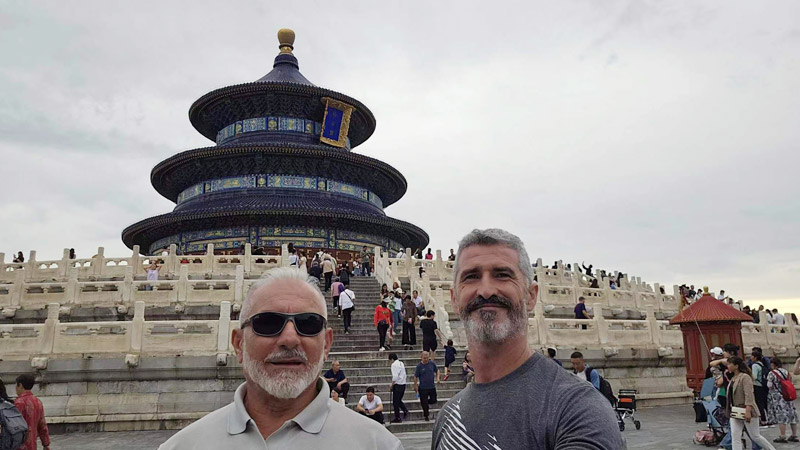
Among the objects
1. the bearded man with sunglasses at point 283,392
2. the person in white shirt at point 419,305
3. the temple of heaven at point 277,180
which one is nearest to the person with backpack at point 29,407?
the bearded man with sunglasses at point 283,392

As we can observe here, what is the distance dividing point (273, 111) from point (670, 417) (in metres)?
31.4

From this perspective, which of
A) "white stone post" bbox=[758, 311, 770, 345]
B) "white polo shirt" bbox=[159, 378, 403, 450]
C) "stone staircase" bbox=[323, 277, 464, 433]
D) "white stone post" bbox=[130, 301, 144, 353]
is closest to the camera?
"white polo shirt" bbox=[159, 378, 403, 450]

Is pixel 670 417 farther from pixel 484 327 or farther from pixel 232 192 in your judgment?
pixel 232 192

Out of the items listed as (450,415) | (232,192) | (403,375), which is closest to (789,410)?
(403,375)

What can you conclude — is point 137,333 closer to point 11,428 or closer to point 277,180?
point 11,428

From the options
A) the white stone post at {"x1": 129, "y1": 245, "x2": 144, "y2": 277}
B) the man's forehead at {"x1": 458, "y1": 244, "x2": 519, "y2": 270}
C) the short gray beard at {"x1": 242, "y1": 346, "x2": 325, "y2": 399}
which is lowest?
the short gray beard at {"x1": 242, "y1": 346, "x2": 325, "y2": 399}

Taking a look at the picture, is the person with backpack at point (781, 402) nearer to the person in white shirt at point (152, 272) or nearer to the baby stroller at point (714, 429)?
the baby stroller at point (714, 429)

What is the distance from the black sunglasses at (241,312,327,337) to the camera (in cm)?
263

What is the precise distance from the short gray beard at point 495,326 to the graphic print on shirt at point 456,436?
0.31m

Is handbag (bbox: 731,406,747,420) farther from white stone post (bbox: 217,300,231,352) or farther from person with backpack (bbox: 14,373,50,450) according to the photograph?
white stone post (bbox: 217,300,231,352)

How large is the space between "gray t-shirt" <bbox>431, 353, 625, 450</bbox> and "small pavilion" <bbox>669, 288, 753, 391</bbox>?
12877mm

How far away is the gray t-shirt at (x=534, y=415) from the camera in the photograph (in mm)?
2096

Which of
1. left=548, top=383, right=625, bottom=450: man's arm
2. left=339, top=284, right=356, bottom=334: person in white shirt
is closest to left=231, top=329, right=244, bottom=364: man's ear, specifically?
left=548, top=383, right=625, bottom=450: man's arm

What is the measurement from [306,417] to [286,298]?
514 millimetres
